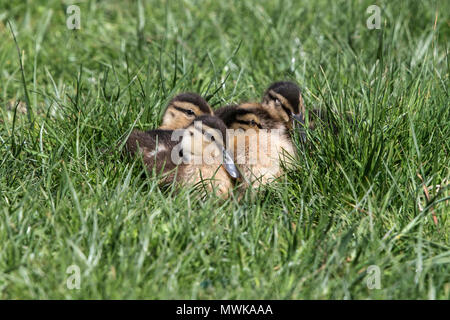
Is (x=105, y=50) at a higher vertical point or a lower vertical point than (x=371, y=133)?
higher

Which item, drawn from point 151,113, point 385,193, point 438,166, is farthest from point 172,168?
point 438,166

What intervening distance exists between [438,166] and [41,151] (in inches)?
96.0

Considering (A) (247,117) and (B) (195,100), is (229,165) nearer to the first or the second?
(A) (247,117)

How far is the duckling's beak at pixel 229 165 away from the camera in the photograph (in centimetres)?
405

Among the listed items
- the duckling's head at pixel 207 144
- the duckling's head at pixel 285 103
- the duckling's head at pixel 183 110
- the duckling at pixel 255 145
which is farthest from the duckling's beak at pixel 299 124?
the duckling's head at pixel 183 110

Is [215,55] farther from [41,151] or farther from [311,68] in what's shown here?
[41,151]

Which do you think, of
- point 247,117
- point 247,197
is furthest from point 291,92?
point 247,197

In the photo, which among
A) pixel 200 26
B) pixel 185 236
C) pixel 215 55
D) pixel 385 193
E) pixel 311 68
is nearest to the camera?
pixel 185 236

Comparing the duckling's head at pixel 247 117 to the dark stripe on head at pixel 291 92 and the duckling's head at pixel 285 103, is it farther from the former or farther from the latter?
the dark stripe on head at pixel 291 92

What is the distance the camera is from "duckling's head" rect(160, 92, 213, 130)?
14.9ft

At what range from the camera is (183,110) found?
459 centimetres

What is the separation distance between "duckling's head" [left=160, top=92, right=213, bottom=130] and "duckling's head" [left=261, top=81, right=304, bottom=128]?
0.47m

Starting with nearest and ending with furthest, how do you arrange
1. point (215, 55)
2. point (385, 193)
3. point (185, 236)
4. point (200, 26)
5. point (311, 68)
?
point (185, 236), point (385, 193), point (311, 68), point (215, 55), point (200, 26)

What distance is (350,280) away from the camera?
10.00 ft
